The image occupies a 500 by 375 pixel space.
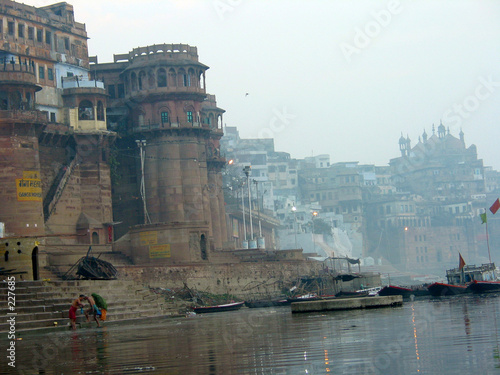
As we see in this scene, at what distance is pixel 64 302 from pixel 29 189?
77.4ft

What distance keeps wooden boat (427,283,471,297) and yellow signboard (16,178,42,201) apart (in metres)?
25.8

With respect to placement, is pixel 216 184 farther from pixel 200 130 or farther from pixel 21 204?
pixel 21 204

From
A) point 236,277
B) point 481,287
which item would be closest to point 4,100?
point 236,277

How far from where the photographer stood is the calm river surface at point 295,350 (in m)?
12.2

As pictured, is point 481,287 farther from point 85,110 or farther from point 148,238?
point 85,110

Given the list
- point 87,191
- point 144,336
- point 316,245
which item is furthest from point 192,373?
point 316,245

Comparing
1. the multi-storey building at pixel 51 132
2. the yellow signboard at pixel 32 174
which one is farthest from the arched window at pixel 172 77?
the yellow signboard at pixel 32 174

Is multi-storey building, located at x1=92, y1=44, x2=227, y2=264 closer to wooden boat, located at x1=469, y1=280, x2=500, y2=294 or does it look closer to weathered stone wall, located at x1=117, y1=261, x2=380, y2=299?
weathered stone wall, located at x1=117, y1=261, x2=380, y2=299

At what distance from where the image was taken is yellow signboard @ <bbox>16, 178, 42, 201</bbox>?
→ 52.5 m

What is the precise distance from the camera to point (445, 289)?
148 ft

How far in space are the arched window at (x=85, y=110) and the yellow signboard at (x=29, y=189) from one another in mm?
9575

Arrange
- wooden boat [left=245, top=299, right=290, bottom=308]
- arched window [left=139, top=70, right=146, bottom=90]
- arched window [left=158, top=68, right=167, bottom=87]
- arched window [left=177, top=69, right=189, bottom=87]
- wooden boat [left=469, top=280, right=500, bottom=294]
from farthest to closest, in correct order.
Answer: arched window [left=177, top=69, right=189, bottom=87] → arched window [left=139, top=70, right=146, bottom=90] → arched window [left=158, top=68, right=167, bottom=87] → wooden boat [left=245, top=299, right=290, bottom=308] → wooden boat [left=469, top=280, right=500, bottom=294]

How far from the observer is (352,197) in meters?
151

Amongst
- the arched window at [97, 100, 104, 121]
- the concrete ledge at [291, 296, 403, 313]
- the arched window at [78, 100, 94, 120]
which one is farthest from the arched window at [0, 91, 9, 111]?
the concrete ledge at [291, 296, 403, 313]
